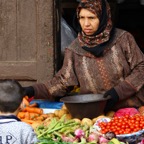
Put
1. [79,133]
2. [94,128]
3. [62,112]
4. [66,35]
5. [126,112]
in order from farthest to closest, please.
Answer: [66,35]
[62,112]
[126,112]
[94,128]
[79,133]

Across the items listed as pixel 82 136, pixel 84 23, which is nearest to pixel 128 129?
pixel 82 136

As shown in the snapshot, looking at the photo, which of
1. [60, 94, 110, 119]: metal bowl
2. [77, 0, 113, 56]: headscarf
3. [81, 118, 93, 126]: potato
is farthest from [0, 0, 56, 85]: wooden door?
[81, 118, 93, 126]: potato

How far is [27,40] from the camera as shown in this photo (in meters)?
6.91

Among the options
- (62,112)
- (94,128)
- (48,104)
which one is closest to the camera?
(94,128)

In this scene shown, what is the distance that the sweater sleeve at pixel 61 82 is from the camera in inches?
250

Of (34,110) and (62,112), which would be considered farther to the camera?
(34,110)

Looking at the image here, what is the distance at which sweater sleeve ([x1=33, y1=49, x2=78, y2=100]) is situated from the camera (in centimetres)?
636

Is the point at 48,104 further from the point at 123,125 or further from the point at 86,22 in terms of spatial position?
the point at 123,125

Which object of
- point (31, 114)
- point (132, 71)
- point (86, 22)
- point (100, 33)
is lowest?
point (31, 114)

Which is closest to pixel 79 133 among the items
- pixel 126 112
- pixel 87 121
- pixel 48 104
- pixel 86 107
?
pixel 87 121

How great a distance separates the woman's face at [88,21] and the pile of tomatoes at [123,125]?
3.47 feet

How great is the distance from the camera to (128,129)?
543cm

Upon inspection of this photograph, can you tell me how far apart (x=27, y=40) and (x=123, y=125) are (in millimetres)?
1992

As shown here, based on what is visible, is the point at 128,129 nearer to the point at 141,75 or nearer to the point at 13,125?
the point at 141,75
